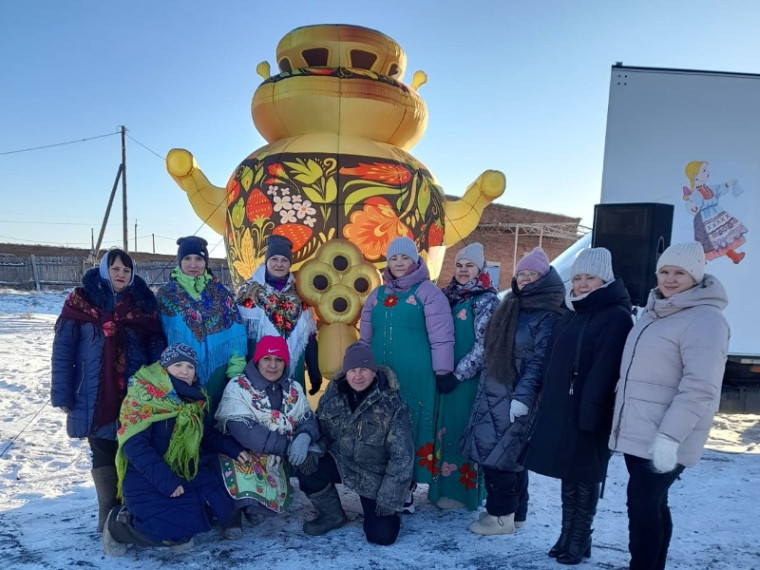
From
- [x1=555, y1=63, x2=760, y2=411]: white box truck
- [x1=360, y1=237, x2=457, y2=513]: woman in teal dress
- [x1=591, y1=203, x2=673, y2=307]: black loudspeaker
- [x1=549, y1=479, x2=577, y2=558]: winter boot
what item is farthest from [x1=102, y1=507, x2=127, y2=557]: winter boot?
[x1=555, y1=63, x2=760, y2=411]: white box truck

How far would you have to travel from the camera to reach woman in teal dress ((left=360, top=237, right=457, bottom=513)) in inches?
116

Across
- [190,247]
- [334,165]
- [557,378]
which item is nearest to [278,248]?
[190,247]

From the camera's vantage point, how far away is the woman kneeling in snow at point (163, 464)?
2473 millimetres

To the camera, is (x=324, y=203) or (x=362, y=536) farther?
(x=324, y=203)

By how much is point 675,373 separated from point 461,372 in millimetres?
1187

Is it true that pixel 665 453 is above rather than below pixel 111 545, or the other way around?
above

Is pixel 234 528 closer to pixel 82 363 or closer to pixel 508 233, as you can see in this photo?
pixel 82 363

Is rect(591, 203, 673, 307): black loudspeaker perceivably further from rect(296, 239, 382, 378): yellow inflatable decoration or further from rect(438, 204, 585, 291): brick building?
rect(438, 204, 585, 291): brick building

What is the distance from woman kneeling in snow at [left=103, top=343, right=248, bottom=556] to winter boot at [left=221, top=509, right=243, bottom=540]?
0.31 ft

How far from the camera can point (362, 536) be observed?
2783 millimetres

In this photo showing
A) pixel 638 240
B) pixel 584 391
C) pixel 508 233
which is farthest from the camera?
pixel 508 233

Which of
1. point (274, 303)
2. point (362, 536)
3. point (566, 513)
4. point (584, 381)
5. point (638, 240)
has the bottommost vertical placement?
point (362, 536)

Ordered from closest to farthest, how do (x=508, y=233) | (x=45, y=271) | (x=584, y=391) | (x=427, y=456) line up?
1. (x=584, y=391)
2. (x=427, y=456)
3. (x=508, y=233)
4. (x=45, y=271)

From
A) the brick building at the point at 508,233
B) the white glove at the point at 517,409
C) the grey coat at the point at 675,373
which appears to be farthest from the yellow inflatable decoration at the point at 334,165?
the brick building at the point at 508,233
